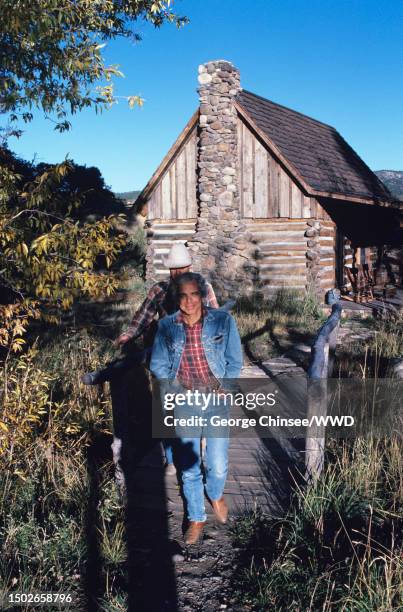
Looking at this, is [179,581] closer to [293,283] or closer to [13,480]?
[13,480]

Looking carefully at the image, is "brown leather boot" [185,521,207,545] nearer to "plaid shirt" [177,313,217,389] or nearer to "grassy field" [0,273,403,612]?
"grassy field" [0,273,403,612]

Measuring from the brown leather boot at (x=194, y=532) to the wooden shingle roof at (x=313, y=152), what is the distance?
11.7m

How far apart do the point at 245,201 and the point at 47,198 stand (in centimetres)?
1135

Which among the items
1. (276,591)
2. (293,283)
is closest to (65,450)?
(276,591)

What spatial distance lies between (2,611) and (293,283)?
42.8 feet

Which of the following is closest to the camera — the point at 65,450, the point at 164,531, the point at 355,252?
the point at 164,531

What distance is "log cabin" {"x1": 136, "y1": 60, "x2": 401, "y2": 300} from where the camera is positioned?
15266mm

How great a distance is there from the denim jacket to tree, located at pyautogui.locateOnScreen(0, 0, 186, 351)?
117 cm

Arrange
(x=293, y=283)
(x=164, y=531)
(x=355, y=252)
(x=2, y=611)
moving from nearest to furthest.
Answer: (x=2, y=611)
(x=164, y=531)
(x=293, y=283)
(x=355, y=252)

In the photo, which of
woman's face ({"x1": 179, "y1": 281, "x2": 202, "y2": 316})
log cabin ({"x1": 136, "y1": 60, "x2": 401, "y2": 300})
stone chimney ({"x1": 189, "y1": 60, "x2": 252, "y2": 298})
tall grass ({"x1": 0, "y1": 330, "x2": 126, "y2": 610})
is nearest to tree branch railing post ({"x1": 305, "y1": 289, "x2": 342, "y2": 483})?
woman's face ({"x1": 179, "y1": 281, "x2": 202, "y2": 316})

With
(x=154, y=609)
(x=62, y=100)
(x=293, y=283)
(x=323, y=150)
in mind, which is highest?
(x=323, y=150)

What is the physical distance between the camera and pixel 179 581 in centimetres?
356

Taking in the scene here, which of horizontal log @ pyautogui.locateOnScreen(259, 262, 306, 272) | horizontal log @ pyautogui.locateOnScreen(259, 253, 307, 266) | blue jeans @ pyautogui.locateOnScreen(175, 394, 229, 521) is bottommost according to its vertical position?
blue jeans @ pyautogui.locateOnScreen(175, 394, 229, 521)

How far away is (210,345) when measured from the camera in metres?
4.00
